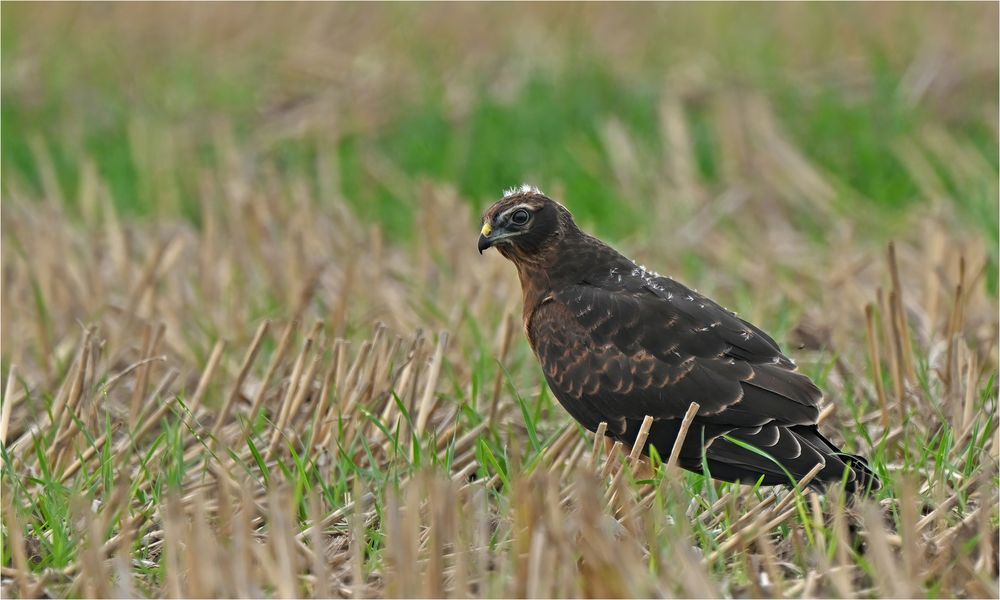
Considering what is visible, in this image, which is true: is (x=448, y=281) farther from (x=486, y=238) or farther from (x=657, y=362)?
(x=657, y=362)

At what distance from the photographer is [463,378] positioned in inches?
261

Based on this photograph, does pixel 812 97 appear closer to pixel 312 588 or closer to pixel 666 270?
pixel 666 270

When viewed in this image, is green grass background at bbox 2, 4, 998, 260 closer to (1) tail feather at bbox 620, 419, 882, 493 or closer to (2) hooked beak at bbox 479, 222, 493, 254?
(2) hooked beak at bbox 479, 222, 493, 254

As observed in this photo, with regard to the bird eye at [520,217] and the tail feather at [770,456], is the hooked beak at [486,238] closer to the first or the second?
the bird eye at [520,217]

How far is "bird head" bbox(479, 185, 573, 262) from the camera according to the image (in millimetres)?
5719

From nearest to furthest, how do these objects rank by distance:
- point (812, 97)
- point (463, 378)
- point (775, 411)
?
point (775, 411), point (463, 378), point (812, 97)

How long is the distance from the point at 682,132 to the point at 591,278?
5785mm

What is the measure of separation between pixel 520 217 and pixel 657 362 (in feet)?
2.97

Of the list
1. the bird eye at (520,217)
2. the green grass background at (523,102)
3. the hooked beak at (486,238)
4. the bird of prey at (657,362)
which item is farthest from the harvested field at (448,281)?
the bird eye at (520,217)

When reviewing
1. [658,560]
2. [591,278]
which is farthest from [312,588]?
[591,278]

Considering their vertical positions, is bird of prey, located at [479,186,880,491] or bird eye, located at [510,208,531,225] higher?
bird eye, located at [510,208,531,225]

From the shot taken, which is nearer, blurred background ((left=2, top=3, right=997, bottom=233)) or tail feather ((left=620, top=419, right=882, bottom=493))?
tail feather ((left=620, top=419, right=882, bottom=493))

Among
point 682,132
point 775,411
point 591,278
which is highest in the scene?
point 682,132

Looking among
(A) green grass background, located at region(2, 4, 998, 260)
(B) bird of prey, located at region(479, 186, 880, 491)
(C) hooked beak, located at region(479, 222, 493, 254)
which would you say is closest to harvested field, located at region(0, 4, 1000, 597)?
(A) green grass background, located at region(2, 4, 998, 260)
